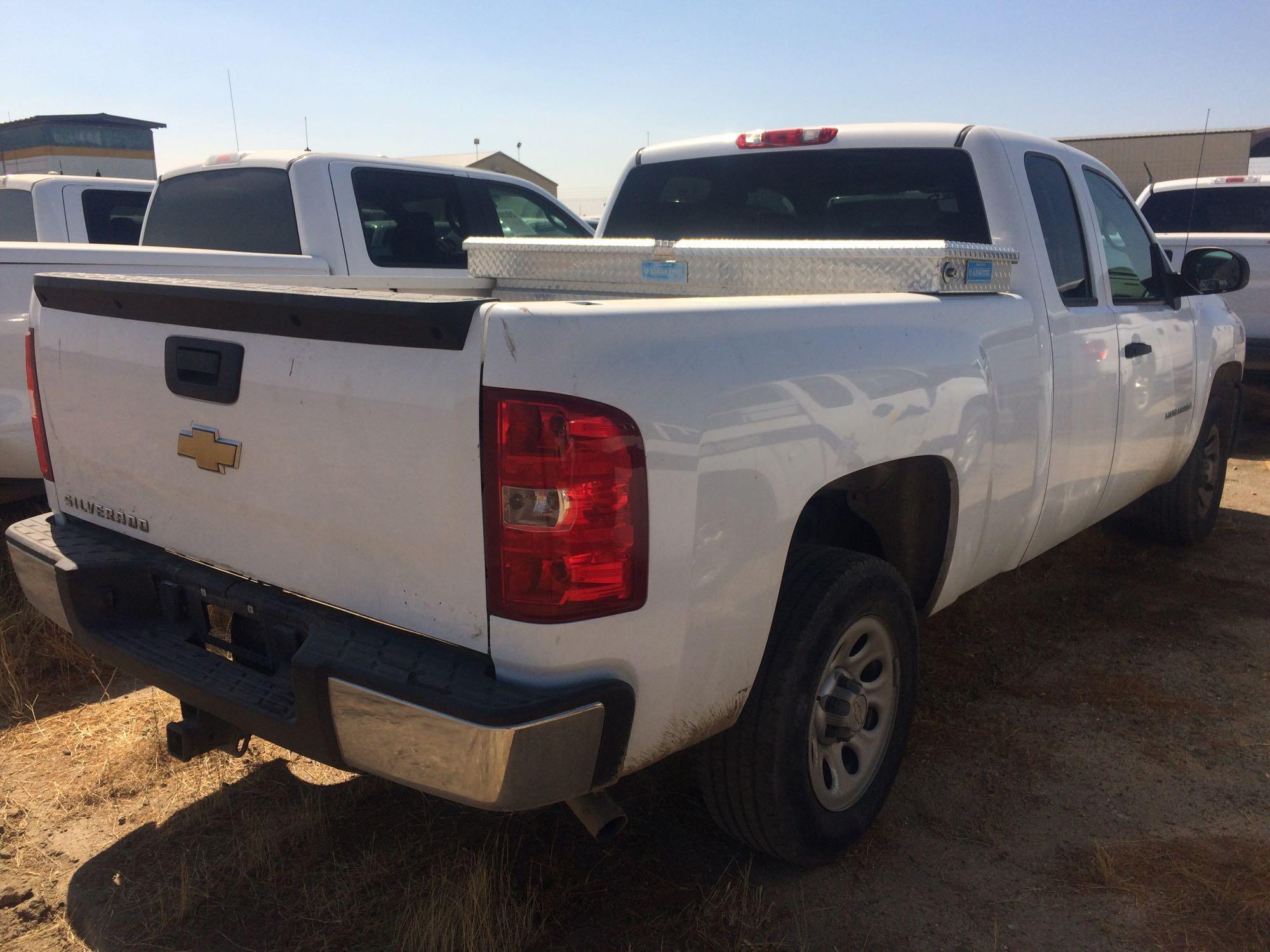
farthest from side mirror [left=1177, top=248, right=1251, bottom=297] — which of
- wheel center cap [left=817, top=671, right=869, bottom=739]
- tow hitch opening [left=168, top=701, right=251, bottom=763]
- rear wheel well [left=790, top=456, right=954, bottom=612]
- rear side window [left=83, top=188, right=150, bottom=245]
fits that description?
rear side window [left=83, top=188, right=150, bottom=245]

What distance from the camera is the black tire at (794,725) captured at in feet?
7.84

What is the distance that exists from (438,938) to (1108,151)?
2132 centimetres

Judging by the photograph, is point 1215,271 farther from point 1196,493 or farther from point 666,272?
point 666,272

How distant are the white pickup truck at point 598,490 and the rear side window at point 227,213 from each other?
8.95 feet

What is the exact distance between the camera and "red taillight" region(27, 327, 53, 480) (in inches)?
109

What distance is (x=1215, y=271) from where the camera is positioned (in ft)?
15.4

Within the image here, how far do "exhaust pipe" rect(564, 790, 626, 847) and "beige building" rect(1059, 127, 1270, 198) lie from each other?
17.4 meters

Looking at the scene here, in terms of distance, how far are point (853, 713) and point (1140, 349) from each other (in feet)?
7.62

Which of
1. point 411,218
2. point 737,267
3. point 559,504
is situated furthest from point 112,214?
point 559,504

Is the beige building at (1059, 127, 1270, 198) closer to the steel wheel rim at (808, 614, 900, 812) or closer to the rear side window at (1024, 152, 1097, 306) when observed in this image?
the rear side window at (1024, 152, 1097, 306)

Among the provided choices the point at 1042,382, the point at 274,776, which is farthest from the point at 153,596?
the point at 1042,382

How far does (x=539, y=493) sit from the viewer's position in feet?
6.09

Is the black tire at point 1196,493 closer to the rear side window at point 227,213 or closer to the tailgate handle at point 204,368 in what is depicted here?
the tailgate handle at point 204,368

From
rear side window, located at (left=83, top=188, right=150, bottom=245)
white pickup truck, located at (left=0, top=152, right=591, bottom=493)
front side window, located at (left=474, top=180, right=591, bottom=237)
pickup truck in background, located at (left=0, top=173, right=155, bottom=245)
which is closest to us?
white pickup truck, located at (left=0, top=152, right=591, bottom=493)
